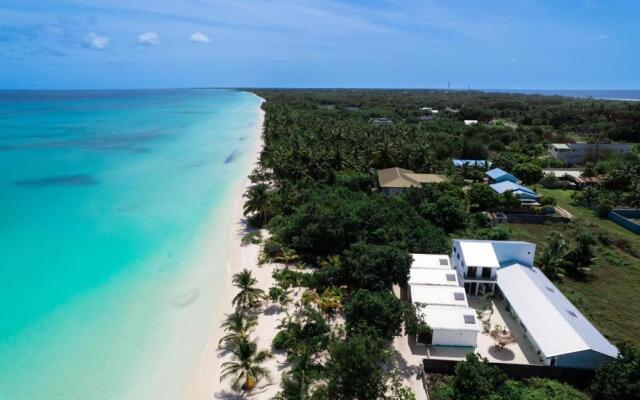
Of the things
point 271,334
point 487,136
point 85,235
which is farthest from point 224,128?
point 271,334

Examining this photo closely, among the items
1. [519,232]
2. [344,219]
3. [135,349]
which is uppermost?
[344,219]

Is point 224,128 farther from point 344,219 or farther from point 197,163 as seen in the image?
point 344,219

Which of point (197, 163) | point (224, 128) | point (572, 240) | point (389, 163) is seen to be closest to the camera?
point (572, 240)

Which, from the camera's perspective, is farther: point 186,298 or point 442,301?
point 186,298

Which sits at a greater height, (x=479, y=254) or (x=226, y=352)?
(x=479, y=254)

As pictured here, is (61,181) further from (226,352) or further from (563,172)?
(563,172)

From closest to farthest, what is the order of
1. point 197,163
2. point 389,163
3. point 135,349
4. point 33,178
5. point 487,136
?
point 135,349 → point 389,163 → point 33,178 → point 197,163 → point 487,136

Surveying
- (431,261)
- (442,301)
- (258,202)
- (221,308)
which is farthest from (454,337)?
(258,202)
